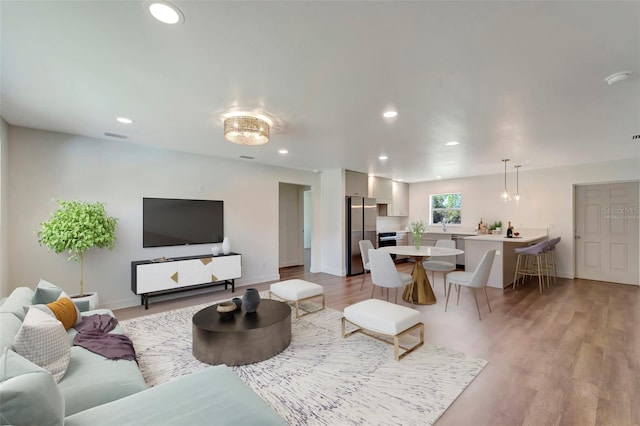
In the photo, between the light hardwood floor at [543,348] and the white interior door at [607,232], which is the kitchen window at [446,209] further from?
the light hardwood floor at [543,348]

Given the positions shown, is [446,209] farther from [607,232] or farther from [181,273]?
[181,273]

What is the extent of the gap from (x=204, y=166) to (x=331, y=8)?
421 cm

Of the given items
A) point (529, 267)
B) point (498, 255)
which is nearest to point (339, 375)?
point (498, 255)

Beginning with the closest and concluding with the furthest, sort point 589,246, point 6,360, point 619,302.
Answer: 1. point 6,360
2. point 619,302
3. point 589,246

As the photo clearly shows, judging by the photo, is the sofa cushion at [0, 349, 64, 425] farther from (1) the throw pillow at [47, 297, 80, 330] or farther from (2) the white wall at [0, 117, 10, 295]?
(2) the white wall at [0, 117, 10, 295]

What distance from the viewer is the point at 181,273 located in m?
4.36

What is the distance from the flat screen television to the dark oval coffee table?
2.29 meters

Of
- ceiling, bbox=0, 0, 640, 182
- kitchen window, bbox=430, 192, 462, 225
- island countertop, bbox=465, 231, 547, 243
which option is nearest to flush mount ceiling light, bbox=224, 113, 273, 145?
ceiling, bbox=0, 0, 640, 182

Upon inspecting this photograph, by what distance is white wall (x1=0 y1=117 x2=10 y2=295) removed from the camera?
318 centimetres

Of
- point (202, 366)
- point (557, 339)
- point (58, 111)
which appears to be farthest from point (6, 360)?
point (557, 339)

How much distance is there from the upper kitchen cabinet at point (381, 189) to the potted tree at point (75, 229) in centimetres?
569

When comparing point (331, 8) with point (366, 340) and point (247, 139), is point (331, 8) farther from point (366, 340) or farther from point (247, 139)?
point (366, 340)

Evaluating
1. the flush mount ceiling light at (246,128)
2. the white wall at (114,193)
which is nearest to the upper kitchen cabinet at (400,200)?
the white wall at (114,193)

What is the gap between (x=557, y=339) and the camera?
3061mm
